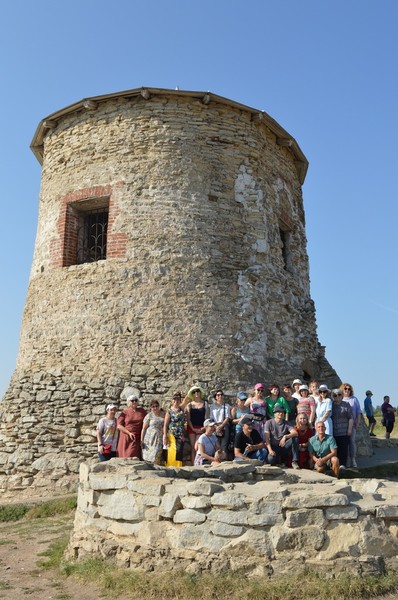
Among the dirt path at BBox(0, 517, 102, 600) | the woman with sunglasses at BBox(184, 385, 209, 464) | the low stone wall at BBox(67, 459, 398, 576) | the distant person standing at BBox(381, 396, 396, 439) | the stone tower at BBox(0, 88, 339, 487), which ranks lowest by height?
the dirt path at BBox(0, 517, 102, 600)

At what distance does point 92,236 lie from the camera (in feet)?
35.2

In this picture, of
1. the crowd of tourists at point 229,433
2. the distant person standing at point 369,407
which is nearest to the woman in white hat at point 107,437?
the crowd of tourists at point 229,433

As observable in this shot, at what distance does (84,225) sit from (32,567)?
22.9ft

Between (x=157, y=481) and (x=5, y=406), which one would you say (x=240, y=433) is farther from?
(x=5, y=406)

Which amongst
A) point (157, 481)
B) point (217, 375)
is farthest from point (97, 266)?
point (157, 481)

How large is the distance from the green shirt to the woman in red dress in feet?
8.01

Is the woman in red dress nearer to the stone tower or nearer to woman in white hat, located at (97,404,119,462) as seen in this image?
woman in white hat, located at (97,404,119,462)

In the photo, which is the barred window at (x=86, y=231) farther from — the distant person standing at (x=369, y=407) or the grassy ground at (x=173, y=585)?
the distant person standing at (x=369, y=407)

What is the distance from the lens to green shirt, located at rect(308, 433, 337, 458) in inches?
286

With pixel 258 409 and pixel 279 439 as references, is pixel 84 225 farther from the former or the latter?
pixel 279 439

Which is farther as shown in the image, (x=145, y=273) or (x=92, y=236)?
(x=92, y=236)

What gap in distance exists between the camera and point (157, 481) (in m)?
4.95

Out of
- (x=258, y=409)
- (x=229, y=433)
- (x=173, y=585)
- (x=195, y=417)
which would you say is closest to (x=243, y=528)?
(x=173, y=585)

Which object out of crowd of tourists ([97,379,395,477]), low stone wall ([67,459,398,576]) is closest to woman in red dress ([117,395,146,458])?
crowd of tourists ([97,379,395,477])
